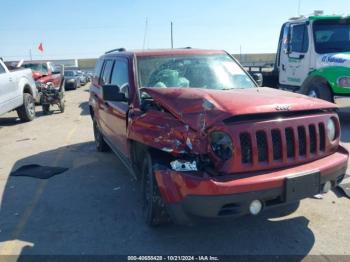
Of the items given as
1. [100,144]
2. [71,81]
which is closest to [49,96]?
[100,144]

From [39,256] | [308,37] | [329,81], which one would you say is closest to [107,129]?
[39,256]

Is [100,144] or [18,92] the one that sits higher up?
[18,92]

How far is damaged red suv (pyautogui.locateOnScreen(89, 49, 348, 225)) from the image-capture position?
132 inches

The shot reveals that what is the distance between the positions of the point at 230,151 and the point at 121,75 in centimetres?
259

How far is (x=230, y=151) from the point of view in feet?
11.1

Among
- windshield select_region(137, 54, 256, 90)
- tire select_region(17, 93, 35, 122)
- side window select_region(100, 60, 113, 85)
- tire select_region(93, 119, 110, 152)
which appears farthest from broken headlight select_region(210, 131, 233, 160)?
tire select_region(17, 93, 35, 122)

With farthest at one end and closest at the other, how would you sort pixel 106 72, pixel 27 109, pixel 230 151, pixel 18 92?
pixel 27 109
pixel 18 92
pixel 106 72
pixel 230 151

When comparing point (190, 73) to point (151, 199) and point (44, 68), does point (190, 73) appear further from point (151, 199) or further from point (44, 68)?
point (44, 68)

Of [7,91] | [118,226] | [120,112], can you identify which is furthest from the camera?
[7,91]

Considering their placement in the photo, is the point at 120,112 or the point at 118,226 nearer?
the point at 118,226

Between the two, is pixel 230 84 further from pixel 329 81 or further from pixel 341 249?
pixel 329 81

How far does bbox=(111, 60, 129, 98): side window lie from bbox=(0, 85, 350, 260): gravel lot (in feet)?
4.69

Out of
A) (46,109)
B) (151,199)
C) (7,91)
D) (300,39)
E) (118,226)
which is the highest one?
(300,39)

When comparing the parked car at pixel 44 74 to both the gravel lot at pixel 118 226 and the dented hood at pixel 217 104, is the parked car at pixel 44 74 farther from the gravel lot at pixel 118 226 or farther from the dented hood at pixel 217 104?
the dented hood at pixel 217 104
